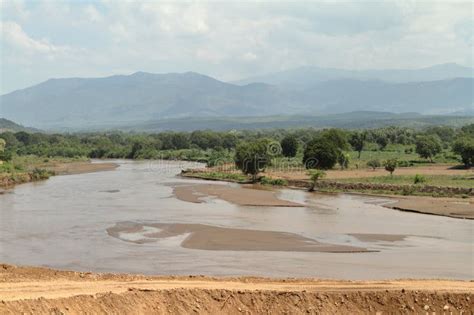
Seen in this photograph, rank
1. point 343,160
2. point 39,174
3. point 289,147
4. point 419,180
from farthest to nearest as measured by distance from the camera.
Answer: point 289,147 < point 343,160 < point 39,174 < point 419,180

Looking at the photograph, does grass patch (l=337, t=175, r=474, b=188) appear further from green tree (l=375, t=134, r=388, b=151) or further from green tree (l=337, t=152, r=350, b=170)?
green tree (l=375, t=134, r=388, b=151)

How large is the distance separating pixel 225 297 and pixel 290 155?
9338cm

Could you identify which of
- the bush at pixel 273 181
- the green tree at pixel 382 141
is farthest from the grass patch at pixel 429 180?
the green tree at pixel 382 141

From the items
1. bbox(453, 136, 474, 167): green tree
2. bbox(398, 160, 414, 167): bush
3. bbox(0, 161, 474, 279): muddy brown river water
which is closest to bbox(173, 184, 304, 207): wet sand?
bbox(0, 161, 474, 279): muddy brown river water

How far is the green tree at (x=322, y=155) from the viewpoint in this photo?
8388 centimetres

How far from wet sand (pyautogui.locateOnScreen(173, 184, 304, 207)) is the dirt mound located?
34.9m

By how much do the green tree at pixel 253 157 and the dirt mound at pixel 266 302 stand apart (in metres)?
59.6

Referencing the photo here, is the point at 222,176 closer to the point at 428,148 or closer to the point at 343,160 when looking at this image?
the point at 343,160

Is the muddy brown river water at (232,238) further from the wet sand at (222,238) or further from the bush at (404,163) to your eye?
the bush at (404,163)

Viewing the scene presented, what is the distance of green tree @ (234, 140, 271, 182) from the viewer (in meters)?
79.1

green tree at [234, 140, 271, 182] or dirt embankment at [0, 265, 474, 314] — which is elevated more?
green tree at [234, 140, 271, 182]

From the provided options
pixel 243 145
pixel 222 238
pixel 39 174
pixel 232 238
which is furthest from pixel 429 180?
pixel 39 174

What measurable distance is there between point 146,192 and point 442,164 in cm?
5008

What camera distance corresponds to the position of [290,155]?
111188 mm
